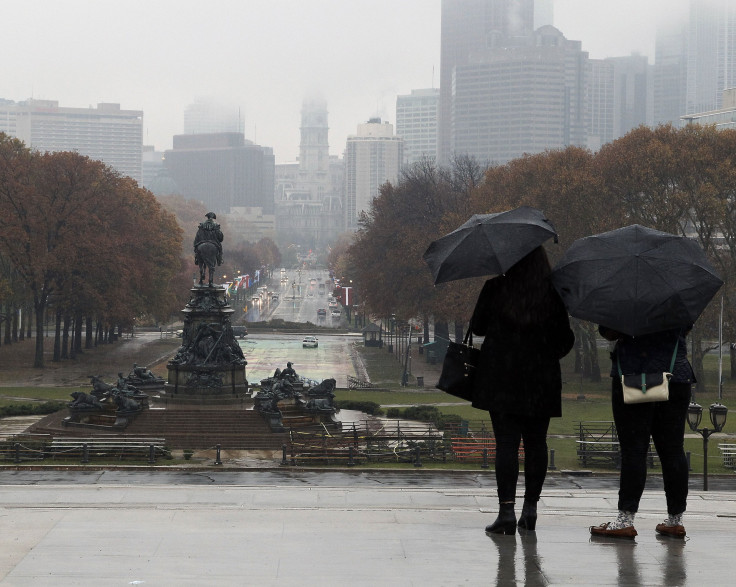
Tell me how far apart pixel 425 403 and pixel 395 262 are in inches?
1135

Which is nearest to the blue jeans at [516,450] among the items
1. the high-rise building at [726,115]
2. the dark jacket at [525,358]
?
the dark jacket at [525,358]

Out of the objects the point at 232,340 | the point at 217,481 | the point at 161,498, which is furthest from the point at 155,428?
the point at 161,498

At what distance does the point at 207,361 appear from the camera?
44.5 m

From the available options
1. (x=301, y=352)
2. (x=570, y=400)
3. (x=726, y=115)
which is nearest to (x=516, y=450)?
(x=570, y=400)

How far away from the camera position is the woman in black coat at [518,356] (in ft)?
35.5

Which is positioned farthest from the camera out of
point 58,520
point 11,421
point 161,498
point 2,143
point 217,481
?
point 2,143

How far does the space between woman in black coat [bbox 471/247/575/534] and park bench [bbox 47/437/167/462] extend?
2400cm

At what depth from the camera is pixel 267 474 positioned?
93.4ft

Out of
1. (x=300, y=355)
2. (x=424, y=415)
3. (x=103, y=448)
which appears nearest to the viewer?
(x=103, y=448)

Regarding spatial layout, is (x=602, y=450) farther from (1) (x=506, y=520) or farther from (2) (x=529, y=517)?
(1) (x=506, y=520)

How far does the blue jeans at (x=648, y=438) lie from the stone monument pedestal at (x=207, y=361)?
3385 centimetres

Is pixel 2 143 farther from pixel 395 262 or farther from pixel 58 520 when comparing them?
pixel 58 520

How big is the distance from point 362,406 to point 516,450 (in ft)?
131

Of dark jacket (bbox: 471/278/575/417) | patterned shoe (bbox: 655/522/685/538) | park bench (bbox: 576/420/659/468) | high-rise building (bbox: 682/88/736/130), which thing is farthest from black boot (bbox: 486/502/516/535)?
high-rise building (bbox: 682/88/736/130)
